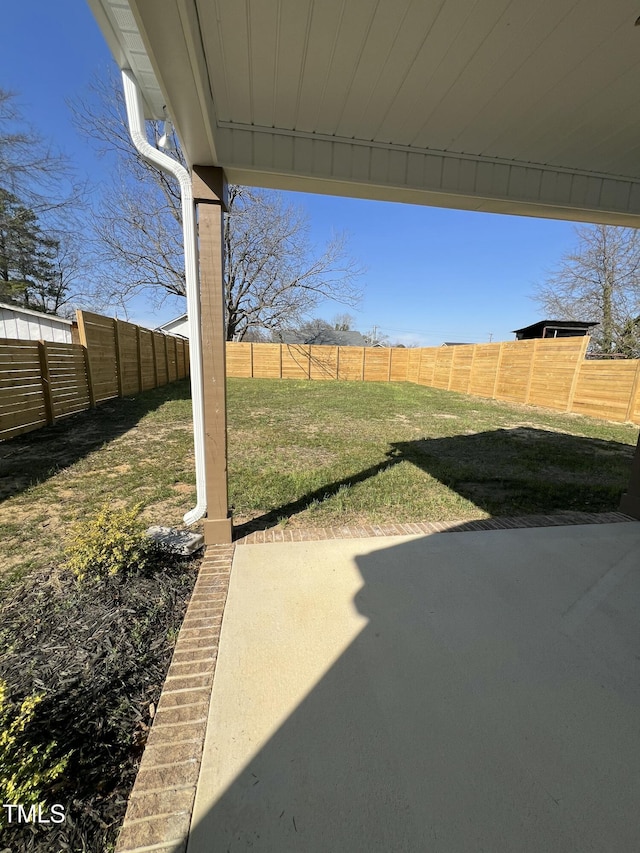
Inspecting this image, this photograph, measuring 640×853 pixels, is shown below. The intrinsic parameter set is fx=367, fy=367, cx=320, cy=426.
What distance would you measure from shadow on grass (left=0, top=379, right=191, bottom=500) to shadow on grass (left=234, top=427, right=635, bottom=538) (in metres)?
2.95

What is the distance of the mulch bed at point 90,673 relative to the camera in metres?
1.16

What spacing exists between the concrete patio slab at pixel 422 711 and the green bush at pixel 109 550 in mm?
654

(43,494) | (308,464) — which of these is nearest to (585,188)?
(308,464)

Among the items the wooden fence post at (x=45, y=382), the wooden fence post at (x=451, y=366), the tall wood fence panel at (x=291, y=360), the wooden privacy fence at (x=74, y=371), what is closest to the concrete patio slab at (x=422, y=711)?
the wooden privacy fence at (x=74, y=371)

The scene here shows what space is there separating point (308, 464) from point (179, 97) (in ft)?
13.3

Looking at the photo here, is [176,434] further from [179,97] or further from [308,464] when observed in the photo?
[179,97]

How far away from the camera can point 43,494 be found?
149 inches

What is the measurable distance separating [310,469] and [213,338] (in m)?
2.71

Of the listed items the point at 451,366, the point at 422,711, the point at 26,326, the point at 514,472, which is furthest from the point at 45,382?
the point at 451,366

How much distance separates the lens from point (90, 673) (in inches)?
65.3

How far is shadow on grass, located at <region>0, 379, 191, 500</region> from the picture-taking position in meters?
4.29

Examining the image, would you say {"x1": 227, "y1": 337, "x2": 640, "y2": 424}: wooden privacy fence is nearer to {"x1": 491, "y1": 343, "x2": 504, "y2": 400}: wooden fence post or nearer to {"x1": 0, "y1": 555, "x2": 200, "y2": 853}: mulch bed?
{"x1": 491, "y1": 343, "x2": 504, "y2": 400}: wooden fence post

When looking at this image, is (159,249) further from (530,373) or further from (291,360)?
(530,373)

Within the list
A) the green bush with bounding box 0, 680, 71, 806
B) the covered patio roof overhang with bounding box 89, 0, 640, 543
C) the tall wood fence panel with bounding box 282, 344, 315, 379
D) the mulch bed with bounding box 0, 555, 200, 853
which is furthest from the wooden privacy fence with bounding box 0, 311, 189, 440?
the tall wood fence panel with bounding box 282, 344, 315, 379
